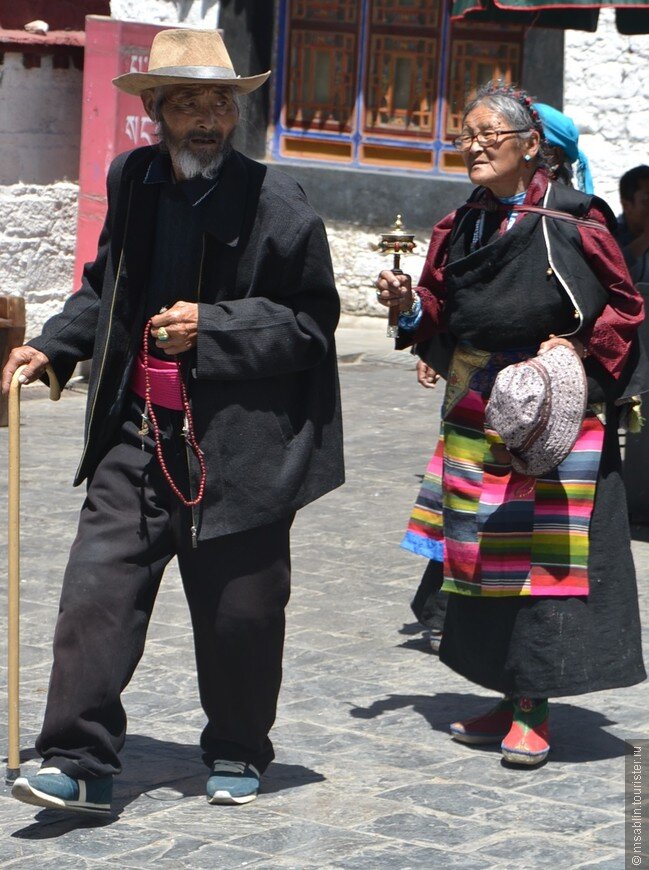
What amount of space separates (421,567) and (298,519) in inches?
36.5

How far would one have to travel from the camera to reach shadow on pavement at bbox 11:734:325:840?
425cm

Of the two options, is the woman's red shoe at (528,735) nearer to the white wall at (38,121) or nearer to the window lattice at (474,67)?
the white wall at (38,121)

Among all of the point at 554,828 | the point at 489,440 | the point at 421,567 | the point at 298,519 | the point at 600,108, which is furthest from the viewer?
the point at 600,108

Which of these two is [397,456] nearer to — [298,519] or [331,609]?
[298,519]

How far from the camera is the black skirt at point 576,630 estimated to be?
4801mm

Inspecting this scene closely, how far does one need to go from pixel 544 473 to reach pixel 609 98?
7.68 meters

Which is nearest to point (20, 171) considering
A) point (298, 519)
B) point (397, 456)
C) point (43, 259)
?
point (43, 259)

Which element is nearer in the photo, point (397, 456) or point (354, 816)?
point (354, 816)

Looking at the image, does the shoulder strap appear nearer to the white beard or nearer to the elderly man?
the elderly man

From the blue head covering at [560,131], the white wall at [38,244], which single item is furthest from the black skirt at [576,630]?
the white wall at [38,244]

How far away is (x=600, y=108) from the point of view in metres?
11.9

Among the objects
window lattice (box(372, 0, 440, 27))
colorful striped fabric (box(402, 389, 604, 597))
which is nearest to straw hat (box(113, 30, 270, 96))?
colorful striped fabric (box(402, 389, 604, 597))

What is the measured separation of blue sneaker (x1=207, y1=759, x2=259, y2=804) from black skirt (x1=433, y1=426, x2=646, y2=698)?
31.5 inches

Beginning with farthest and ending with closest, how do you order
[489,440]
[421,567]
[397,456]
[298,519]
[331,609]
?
[397,456]
[298,519]
[421,567]
[331,609]
[489,440]
